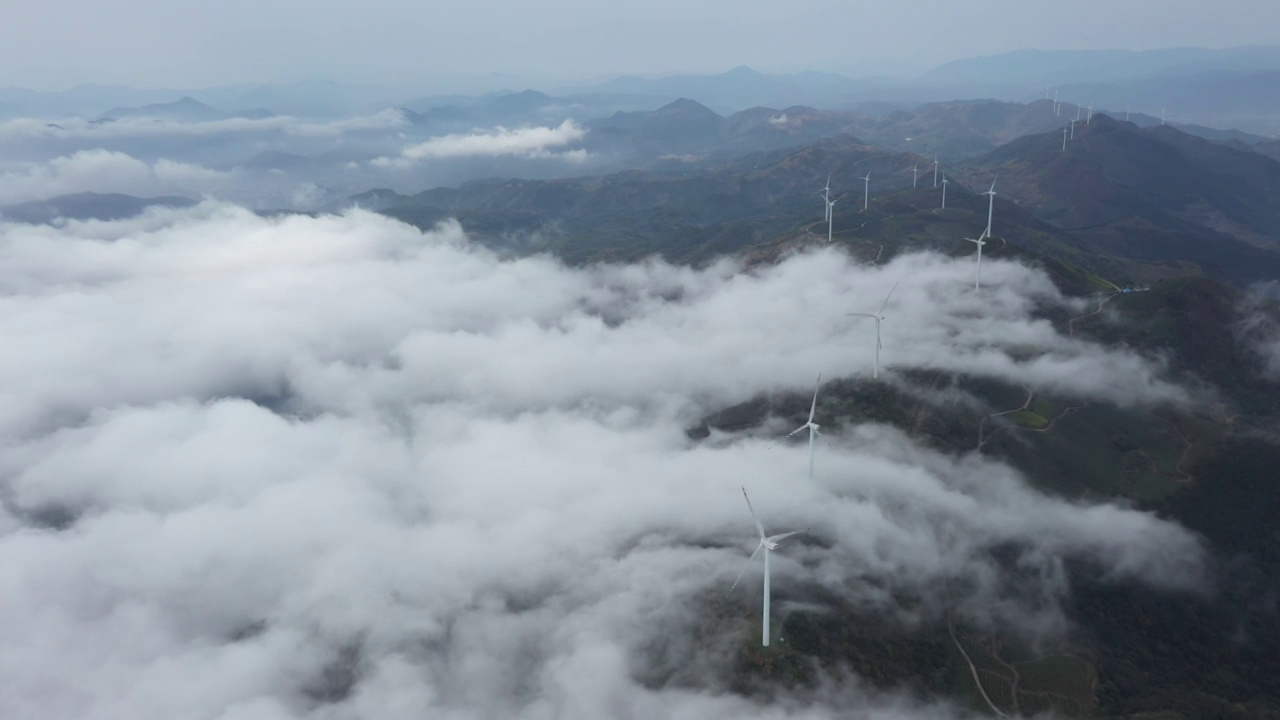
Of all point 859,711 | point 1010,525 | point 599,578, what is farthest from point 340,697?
point 1010,525

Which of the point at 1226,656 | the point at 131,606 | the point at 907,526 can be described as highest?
the point at 907,526

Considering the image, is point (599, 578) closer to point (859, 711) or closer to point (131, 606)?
point (859, 711)

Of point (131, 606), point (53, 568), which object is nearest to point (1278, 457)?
point (131, 606)

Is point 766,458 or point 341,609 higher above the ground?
point 766,458

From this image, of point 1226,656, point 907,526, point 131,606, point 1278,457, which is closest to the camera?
point 1226,656

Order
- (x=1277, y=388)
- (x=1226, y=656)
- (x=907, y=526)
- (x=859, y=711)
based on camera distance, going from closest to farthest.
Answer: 1. (x=859, y=711)
2. (x=1226, y=656)
3. (x=907, y=526)
4. (x=1277, y=388)

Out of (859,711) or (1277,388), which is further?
(1277,388)

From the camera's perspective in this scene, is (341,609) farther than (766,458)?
No

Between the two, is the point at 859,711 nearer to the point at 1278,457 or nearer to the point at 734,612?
the point at 734,612

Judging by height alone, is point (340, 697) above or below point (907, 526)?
below
